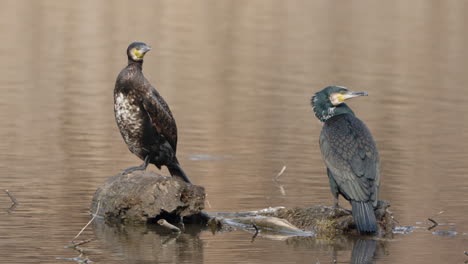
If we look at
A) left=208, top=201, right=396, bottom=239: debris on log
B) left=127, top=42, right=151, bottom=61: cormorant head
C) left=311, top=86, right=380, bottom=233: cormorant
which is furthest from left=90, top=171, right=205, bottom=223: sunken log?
left=311, top=86, right=380, bottom=233: cormorant

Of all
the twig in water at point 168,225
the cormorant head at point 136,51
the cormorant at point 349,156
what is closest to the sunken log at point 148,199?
the twig in water at point 168,225

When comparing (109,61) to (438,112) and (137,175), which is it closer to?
(438,112)

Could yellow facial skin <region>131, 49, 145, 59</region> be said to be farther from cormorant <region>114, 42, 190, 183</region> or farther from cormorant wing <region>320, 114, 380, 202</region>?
cormorant wing <region>320, 114, 380, 202</region>

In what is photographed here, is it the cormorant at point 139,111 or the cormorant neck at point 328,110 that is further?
the cormorant at point 139,111

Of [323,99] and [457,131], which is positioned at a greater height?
[323,99]

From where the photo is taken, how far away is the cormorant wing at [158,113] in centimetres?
1299

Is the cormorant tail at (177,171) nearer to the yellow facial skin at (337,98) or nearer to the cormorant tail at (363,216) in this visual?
the yellow facial skin at (337,98)

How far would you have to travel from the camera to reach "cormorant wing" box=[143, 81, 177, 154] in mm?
12992

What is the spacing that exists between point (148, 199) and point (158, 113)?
0.93m

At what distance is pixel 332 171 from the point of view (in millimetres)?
12391

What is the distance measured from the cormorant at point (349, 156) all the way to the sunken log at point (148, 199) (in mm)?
1379

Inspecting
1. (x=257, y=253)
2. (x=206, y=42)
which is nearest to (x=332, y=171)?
(x=257, y=253)

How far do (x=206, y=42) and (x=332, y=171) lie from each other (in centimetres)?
2428

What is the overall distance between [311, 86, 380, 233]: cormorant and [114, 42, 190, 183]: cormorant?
1569 millimetres
